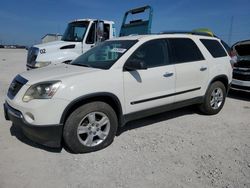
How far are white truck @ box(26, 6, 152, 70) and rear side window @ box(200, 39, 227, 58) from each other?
3.06 metres

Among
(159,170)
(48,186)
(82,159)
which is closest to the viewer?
(48,186)

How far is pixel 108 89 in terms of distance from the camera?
13.3ft

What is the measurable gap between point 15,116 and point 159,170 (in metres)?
2.21

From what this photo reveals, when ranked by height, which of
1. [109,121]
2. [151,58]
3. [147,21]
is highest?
[147,21]

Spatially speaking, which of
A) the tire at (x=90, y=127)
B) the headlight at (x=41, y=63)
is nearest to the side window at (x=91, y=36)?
the headlight at (x=41, y=63)

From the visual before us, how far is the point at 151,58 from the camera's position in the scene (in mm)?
4727

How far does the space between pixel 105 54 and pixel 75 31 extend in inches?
196

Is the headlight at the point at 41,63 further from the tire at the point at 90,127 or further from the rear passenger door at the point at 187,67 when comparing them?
the tire at the point at 90,127

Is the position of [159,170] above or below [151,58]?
below

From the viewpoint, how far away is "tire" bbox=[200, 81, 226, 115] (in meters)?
5.83

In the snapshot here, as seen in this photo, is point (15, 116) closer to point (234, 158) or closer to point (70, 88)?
point (70, 88)

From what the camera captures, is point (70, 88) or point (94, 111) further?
point (94, 111)

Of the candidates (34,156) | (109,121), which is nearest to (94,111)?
(109,121)

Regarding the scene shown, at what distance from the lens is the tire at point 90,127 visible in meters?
3.83
